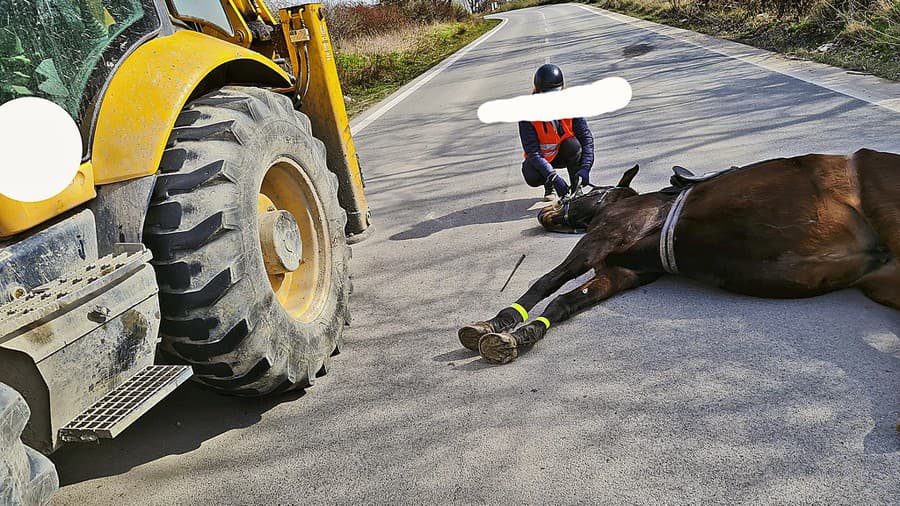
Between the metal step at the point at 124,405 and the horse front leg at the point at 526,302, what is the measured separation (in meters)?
1.57

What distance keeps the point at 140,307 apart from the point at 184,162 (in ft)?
2.10

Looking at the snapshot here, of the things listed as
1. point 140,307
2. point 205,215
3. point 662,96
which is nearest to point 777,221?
point 205,215

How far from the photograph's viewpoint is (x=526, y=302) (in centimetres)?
417

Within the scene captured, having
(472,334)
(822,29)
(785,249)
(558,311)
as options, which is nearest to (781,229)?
(785,249)

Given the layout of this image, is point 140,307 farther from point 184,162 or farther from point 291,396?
point 291,396

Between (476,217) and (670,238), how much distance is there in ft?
8.52

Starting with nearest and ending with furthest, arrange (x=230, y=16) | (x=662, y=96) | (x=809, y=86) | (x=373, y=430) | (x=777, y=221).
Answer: (x=373, y=430) → (x=777, y=221) → (x=230, y=16) → (x=809, y=86) → (x=662, y=96)

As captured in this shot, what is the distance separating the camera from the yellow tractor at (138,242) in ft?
7.46

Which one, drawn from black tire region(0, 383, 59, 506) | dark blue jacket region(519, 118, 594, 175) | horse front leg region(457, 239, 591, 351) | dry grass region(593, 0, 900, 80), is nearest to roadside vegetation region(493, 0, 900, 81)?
dry grass region(593, 0, 900, 80)

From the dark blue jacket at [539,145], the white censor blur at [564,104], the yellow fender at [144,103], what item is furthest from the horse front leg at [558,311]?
the white censor blur at [564,104]

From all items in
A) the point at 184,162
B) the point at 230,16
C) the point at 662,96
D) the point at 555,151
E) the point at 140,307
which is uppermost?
the point at 230,16

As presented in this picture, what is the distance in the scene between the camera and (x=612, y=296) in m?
4.32

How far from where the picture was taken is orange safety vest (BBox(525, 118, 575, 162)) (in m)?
6.46

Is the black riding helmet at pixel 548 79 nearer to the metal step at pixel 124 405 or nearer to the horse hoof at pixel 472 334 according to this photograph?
the horse hoof at pixel 472 334
